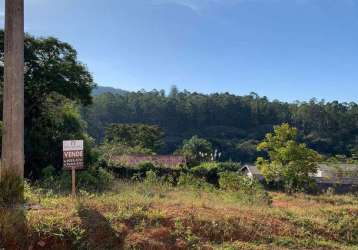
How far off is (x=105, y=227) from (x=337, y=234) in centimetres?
465

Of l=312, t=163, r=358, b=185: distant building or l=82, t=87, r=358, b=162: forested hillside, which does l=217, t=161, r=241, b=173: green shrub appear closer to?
l=312, t=163, r=358, b=185: distant building

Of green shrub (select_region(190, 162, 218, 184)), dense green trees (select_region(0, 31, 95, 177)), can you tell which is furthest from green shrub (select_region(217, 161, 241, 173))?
dense green trees (select_region(0, 31, 95, 177))

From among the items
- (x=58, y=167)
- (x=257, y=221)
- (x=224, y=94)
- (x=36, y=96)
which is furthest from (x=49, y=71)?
(x=224, y=94)

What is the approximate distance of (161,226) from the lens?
26.2 ft

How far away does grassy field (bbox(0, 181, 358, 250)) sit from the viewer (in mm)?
7043

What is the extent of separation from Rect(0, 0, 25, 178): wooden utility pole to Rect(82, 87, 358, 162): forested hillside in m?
70.2

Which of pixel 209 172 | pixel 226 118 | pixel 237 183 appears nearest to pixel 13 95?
pixel 237 183

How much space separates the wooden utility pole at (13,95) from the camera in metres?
7.97

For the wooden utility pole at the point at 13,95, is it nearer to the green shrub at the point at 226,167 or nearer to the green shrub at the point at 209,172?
the green shrub at the point at 226,167

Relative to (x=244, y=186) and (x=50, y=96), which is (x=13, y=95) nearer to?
(x=244, y=186)

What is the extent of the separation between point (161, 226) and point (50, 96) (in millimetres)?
16773

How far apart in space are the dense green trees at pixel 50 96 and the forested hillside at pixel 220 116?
54.5 m

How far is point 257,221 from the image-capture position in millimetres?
8922

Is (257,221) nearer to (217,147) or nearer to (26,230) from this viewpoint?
(26,230)
